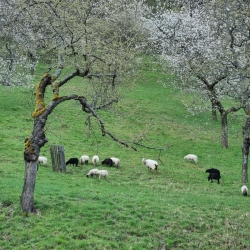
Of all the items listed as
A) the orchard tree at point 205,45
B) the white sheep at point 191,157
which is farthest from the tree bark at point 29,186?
the white sheep at point 191,157

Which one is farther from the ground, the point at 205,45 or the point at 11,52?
the point at 205,45

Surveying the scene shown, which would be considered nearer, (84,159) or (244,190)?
(244,190)

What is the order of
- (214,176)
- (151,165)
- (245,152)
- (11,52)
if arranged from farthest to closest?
(11,52)
(151,165)
(214,176)
(245,152)

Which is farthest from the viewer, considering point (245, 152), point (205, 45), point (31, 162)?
point (205, 45)

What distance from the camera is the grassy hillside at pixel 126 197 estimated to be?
15820 millimetres

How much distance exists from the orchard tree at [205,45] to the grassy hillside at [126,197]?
4.15 m

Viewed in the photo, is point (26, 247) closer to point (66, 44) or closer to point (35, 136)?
point (35, 136)

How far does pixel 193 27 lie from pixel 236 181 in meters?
30.9

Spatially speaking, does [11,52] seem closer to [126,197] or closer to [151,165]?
[151,165]

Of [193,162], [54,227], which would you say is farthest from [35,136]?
[193,162]

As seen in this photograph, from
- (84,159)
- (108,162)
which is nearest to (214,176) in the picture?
(108,162)

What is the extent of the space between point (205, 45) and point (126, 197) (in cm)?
3115

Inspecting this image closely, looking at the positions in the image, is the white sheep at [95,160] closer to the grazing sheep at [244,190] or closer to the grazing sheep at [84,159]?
the grazing sheep at [84,159]

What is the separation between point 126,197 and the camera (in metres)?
20.3
